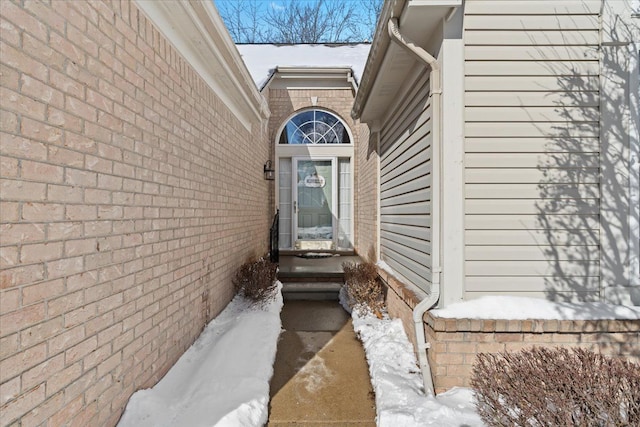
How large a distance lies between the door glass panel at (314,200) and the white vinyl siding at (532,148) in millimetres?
5592

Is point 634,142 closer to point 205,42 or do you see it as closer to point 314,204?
point 205,42

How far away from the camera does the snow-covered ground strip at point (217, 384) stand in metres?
2.03

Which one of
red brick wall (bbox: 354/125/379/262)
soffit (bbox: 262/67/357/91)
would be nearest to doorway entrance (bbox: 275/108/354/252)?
red brick wall (bbox: 354/125/379/262)

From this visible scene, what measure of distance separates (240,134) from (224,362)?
3370mm

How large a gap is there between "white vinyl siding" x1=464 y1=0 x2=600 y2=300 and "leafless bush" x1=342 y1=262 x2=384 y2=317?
1.84 metres

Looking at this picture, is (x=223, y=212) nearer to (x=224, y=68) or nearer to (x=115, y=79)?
(x=224, y=68)

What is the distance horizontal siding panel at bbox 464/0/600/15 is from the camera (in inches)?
97.3

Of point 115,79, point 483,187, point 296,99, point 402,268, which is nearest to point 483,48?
point 483,187

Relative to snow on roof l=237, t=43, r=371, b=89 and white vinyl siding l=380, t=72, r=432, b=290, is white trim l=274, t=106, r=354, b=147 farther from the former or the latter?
white vinyl siding l=380, t=72, r=432, b=290

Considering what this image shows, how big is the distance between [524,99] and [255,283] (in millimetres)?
3449

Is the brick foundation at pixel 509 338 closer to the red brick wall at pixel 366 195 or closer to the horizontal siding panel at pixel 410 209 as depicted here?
the horizontal siding panel at pixel 410 209

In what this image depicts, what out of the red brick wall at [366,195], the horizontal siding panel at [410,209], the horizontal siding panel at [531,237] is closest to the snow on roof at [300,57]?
the red brick wall at [366,195]

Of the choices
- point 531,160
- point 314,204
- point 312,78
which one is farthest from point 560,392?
point 312,78

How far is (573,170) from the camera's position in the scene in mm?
2477
